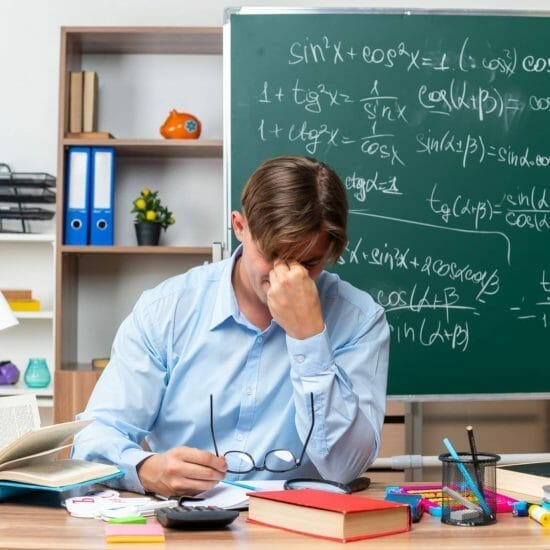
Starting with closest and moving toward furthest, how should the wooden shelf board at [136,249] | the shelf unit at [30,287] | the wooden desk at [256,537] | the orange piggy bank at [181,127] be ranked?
the wooden desk at [256,537], the wooden shelf board at [136,249], the orange piggy bank at [181,127], the shelf unit at [30,287]

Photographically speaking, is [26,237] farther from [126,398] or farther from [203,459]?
[203,459]

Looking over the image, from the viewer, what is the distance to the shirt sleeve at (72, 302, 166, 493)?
1.58 meters

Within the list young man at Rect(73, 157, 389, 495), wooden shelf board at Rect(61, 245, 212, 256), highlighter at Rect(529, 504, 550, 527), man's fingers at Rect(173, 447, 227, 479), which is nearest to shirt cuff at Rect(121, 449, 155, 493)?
young man at Rect(73, 157, 389, 495)

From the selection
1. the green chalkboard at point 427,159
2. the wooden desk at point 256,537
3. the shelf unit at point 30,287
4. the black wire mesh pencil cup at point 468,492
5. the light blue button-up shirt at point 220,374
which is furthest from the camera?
the shelf unit at point 30,287

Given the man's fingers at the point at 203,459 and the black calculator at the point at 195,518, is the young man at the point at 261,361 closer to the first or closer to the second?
the man's fingers at the point at 203,459

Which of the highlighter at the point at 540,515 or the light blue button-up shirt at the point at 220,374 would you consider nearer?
the highlighter at the point at 540,515

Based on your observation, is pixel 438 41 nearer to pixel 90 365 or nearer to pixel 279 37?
pixel 279 37

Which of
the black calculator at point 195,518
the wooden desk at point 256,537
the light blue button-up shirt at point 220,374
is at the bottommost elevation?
the wooden desk at point 256,537

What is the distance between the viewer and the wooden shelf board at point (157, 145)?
3414 millimetres

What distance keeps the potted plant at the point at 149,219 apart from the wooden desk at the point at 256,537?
2212 millimetres

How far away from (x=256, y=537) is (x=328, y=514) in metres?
0.10

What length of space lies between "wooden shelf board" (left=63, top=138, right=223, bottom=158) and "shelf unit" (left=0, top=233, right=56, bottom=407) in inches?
18.2

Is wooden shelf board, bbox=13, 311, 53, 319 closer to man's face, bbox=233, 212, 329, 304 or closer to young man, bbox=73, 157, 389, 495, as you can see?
young man, bbox=73, 157, 389, 495

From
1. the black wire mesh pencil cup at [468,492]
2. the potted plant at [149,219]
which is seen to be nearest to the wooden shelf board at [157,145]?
the potted plant at [149,219]
